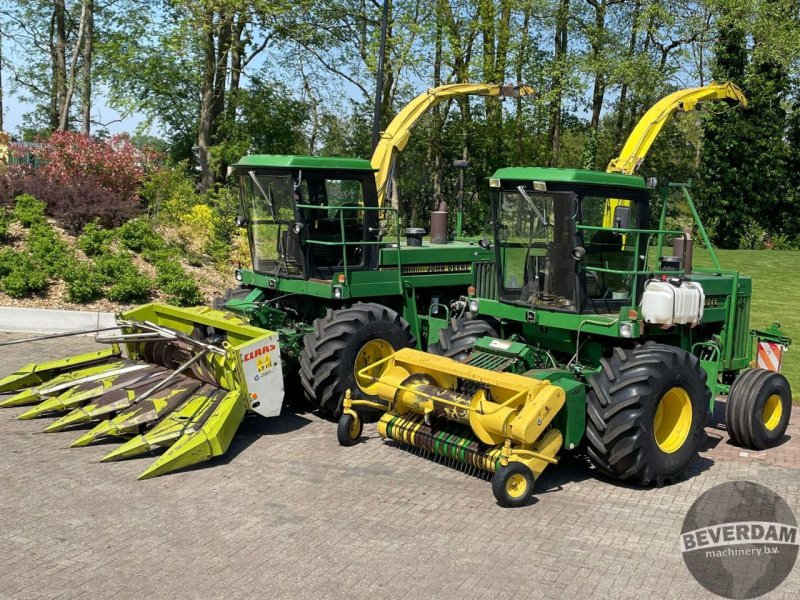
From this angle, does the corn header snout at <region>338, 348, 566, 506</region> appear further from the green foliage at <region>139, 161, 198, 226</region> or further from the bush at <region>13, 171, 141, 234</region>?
the green foliage at <region>139, 161, 198, 226</region>

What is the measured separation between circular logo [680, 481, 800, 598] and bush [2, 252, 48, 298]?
11014mm

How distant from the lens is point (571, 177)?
302 inches

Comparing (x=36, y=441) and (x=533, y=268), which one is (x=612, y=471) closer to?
(x=533, y=268)

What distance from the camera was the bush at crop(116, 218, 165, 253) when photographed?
1595 cm

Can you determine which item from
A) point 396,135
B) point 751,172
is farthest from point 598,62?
point 396,135

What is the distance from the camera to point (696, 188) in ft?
104

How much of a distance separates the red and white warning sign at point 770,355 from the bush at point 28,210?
1274 cm

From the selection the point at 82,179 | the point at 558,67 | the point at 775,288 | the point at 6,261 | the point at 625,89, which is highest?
the point at 558,67

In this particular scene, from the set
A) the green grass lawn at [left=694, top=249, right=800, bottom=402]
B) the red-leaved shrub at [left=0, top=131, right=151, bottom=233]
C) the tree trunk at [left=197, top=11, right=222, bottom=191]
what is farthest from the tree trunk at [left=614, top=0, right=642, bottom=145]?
the red-leaved shrub at [left=0, top=131, right=151, bottom=233]

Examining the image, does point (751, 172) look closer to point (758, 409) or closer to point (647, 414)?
point (758, 409)

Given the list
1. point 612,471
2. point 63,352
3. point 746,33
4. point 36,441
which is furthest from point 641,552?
point 746,33

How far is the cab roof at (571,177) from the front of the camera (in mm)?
7699

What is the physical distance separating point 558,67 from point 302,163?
17.7 meters

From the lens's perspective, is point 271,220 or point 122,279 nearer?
point 271,220
